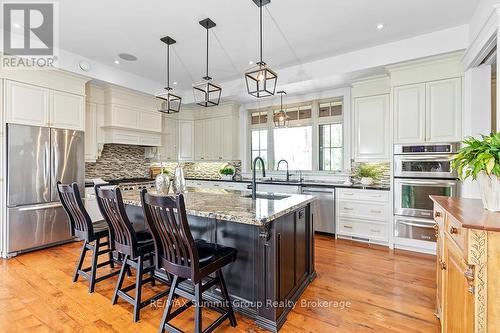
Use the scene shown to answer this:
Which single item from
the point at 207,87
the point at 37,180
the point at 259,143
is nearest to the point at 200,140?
the point at 259,143

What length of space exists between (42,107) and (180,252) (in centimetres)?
365

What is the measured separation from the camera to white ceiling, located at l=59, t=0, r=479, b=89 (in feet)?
9.52

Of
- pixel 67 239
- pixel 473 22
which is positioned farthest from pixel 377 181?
pixel 67 239

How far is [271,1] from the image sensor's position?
2.82m

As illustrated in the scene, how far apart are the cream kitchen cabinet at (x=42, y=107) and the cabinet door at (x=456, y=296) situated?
199 inches

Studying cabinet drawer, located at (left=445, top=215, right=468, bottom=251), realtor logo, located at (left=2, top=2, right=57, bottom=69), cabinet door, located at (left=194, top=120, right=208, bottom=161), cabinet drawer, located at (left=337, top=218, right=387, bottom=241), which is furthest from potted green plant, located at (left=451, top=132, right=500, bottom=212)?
cabinet door, located at (left=194, top=120, right=208, bottom=161)

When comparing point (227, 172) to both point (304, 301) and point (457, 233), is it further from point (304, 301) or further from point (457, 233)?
point (457, 233)

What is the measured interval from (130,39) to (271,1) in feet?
7.01

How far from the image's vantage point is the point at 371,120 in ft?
14.3

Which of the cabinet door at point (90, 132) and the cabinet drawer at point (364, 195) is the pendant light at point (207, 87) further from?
the cabinet door at point (90, 132)

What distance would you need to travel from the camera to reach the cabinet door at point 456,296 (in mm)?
1319

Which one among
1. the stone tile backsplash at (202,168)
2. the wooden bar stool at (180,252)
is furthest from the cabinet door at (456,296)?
the stone tile backsplash at (202,168)

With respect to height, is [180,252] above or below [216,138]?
below

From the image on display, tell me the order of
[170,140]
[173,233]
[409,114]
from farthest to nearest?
[170,140]
[409,114]
[173,233]
